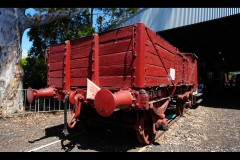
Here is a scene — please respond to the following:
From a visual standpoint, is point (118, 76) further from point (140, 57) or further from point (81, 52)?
point (81, 52)

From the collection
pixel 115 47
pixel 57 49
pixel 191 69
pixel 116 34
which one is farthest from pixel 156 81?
pixel 191 69

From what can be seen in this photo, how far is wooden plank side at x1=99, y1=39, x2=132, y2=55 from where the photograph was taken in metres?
4.42

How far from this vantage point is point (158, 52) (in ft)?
16.9

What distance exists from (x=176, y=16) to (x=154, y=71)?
9.33 metres

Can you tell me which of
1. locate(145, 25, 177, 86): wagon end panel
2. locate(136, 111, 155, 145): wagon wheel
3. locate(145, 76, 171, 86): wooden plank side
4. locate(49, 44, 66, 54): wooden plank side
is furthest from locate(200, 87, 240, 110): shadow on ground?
locate(49, 44, 66, 54): wooden plank side

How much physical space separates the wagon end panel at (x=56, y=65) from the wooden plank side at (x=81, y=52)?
344 millimetres

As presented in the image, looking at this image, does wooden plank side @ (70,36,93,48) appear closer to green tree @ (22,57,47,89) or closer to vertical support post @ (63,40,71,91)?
vertical support post @ (63,40,71,91)

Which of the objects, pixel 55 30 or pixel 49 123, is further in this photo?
pixel 55 30

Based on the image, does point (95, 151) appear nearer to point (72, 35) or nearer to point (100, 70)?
point (100, 70)

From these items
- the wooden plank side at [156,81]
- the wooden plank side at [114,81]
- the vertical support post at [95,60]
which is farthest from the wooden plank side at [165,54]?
the vertical support post at [95,60]

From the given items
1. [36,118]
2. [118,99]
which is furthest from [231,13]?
[36,118]

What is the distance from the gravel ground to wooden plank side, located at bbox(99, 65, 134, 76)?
1724mm

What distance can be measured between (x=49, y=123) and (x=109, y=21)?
1678cm

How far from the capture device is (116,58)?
181 inches
